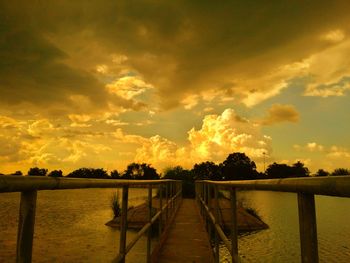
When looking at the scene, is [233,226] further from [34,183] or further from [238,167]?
[238,167]

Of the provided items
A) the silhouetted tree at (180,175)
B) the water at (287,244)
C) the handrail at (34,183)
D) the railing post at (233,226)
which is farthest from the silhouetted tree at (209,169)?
the handrail at (34,183)

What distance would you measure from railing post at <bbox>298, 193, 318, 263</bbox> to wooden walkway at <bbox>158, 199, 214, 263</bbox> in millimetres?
4181

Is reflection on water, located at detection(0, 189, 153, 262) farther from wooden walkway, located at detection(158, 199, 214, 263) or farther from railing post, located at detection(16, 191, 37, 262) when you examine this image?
railing post, located at detection(16, 191, 37, 262)

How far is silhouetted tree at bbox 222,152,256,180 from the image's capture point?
86.7m

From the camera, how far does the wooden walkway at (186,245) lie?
5.23 metres

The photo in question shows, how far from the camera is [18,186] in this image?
1.09 metres

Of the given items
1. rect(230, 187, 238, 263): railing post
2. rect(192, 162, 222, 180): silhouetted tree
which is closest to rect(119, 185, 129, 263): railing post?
rect(230, 187, 238, 263): railing post

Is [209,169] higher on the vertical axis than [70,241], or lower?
higher

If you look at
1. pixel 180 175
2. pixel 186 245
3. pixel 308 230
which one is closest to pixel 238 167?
pixel 180 175

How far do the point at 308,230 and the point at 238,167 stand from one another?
93.5 metres

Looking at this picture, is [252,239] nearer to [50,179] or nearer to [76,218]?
[76,218]

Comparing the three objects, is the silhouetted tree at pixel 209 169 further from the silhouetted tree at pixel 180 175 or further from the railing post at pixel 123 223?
the railing post at pixel 123 223

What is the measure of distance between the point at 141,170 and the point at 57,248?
10005 centimetres

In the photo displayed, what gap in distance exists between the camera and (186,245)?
20.2 feet
